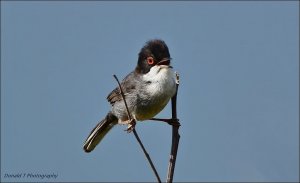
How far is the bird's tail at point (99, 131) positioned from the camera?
763 cm

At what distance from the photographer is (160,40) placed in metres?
6.76

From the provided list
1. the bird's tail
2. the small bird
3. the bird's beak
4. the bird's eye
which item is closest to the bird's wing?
the small bird

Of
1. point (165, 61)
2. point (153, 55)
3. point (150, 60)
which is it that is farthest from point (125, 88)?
point (165, 61)

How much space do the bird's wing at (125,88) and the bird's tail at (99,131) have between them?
26 centimetres

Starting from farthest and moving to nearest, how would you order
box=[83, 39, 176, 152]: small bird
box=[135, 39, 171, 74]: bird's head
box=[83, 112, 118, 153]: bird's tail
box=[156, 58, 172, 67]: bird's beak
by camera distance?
1. box=[83, 112, 118, 153]: bird's tail
2. box=[83, 39, 176, 152]: small bird
3. box=[135, 39, 171, 74]: bird's head
4. box=[156, 58, 172, 67]: bird's beak

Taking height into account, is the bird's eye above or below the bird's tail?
above

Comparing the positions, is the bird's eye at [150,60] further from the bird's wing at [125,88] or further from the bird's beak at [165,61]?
the bird's wing at [125,88]

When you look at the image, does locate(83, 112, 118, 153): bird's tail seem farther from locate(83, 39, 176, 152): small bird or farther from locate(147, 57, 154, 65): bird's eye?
locate(147, 57, 154, 65): bird's eye

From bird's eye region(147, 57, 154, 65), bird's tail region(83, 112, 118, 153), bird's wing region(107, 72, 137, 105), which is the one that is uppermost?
bird's eye region(147, 57, 154, 65)

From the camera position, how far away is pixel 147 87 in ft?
23.1

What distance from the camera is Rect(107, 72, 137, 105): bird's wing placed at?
7.37 metres

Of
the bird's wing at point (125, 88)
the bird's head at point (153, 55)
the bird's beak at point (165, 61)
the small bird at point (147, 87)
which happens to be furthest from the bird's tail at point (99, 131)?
the bird's beak at point (165, 61)

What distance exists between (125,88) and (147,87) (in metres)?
0.54

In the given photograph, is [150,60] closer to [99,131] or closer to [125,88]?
[125,88]
